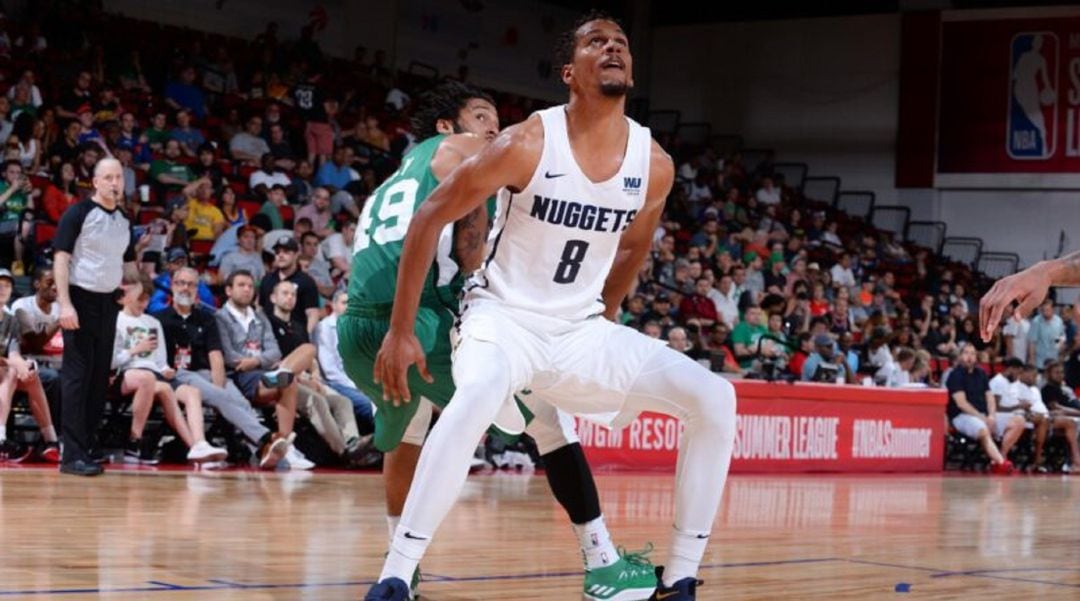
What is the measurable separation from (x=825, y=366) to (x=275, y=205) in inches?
215

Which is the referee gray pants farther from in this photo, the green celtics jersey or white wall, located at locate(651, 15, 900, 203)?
white wall, located at locate(651, 15, 900, 203)

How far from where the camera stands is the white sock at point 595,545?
438cm

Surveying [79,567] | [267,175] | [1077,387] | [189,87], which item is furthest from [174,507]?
[1077,387]

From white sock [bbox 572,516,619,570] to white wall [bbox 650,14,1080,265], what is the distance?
22177 millimetres

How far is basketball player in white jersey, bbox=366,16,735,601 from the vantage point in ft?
13.0

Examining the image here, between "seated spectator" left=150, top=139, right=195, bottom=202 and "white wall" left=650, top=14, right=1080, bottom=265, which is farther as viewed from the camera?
"white wall" left=650, top=14, right=1080, bottom=265

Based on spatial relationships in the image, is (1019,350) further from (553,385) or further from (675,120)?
(553,385)

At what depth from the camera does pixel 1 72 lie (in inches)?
545

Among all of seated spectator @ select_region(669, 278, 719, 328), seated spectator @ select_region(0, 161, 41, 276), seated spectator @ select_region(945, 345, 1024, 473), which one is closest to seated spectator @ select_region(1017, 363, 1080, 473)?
seated spectator @ select_region(945, 345, 1024, 473)

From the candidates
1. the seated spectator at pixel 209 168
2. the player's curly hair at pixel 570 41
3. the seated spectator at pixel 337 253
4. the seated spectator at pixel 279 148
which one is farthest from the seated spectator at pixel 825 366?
the player's curly hair at pixel 570 41

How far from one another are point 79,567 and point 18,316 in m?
5.28

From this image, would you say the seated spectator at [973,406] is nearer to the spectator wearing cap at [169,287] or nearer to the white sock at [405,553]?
the spectator wearing cap at [169,287]

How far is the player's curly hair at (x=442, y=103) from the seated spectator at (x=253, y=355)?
5377mm

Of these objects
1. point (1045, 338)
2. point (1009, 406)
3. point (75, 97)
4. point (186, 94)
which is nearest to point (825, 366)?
point (1009, 406)
